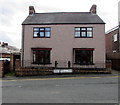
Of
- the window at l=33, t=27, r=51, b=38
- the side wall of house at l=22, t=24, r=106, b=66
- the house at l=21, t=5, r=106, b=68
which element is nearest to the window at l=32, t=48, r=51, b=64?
the house at l=21, t=5, r=106, b=68

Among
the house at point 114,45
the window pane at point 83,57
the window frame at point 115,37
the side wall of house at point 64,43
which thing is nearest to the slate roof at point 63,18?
the side wall of house at point 64,43

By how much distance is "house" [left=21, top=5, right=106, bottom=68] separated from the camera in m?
17.8

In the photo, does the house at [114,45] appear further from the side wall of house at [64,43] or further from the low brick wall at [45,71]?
the low brick wall at [45,71]

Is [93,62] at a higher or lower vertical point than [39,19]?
lower

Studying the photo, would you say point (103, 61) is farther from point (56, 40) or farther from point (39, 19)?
point (39, 19)

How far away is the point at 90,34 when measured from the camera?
18094mm

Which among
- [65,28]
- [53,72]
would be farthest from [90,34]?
[53,72]

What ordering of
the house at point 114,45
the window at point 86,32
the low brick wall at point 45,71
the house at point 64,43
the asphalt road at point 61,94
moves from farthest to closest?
the house at point 114,45, the window at point 86,32, the house at point 64,43, the low brick wall at point 45,71, the asphalt road at point 61,94

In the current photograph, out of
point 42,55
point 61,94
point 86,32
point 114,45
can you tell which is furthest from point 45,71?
point 114,45

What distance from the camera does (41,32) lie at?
727 inches

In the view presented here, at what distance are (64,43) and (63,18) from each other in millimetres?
4139

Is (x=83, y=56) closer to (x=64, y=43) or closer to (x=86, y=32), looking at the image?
(x=64, y=43)

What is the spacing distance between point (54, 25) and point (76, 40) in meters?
3.62

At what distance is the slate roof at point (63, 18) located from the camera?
18453 millimetres
